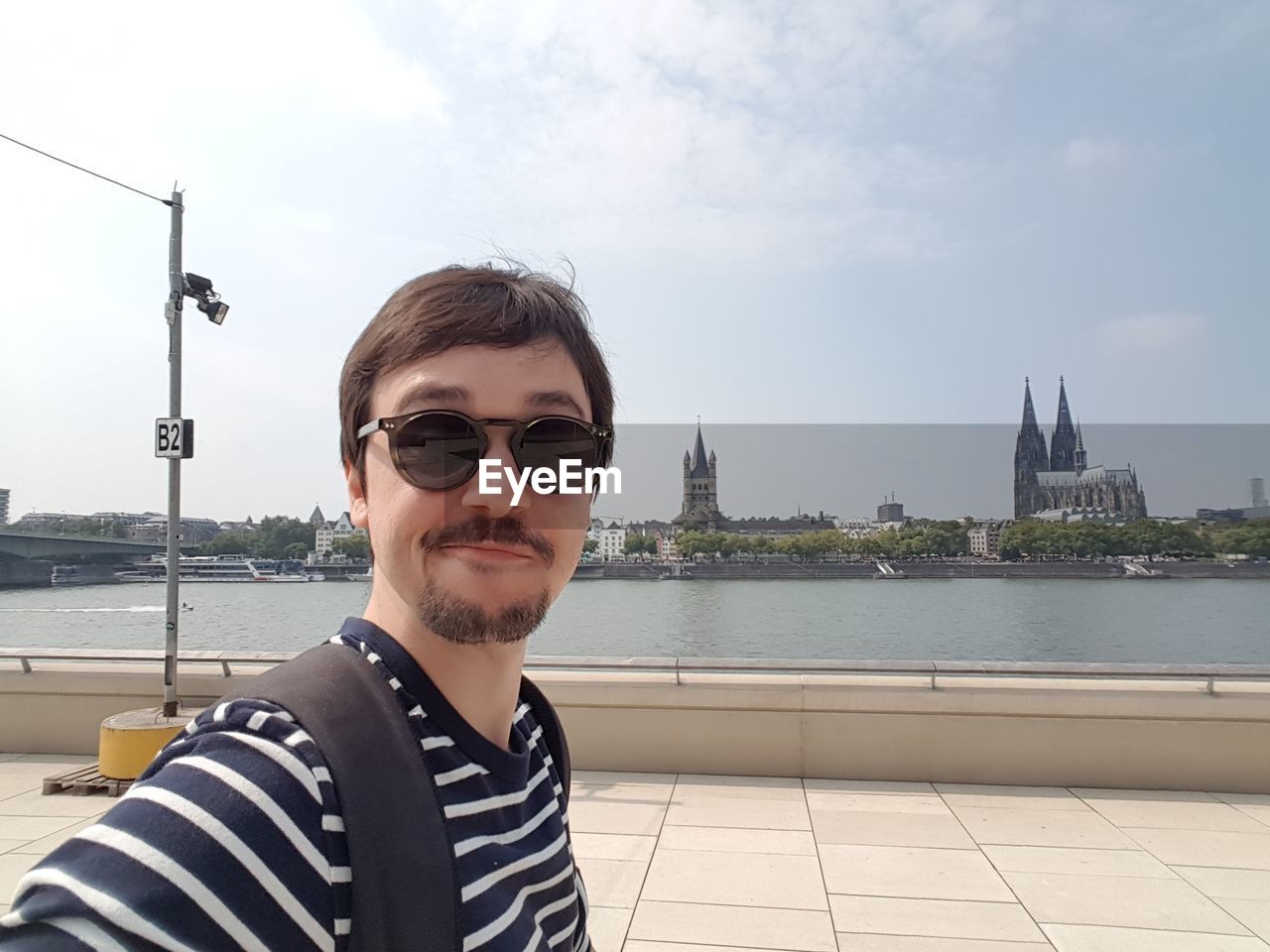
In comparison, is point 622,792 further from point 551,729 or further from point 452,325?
point 452,325

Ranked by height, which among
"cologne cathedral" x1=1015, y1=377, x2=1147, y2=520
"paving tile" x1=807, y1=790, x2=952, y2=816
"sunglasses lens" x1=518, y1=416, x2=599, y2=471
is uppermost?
"cologne cathedral" x1=1015, y1=377, x2=1147, y2=520

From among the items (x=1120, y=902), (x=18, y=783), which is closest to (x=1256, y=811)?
(x=1120, y=902)

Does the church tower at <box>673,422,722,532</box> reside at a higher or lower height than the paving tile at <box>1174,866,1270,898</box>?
higher

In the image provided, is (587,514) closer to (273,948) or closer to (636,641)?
(273,948)

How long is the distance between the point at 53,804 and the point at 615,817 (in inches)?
126

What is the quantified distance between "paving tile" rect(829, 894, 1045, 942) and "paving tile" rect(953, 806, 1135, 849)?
80 cm

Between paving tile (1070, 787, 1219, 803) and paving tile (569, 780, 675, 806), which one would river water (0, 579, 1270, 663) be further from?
paving tile (1070, 787, 1219, 803)

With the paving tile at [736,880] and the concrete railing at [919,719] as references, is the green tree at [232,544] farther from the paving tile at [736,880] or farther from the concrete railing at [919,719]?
the paving tile at [736,880]

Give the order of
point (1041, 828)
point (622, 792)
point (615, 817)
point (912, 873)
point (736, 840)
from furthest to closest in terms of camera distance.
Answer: point (622, 792), point (615, 817), point (1041, 828), point (736, 840), point (912, 873)

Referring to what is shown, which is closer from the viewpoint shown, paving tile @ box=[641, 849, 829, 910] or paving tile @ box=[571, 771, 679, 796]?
paving tile @ box=[641, 849, 829, 910]

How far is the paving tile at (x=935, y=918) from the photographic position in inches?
126

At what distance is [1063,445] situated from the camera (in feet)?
296

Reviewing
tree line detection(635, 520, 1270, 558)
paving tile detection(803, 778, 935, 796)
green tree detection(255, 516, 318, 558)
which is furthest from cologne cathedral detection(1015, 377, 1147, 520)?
paving tile detection(803, 778, 935, 796)

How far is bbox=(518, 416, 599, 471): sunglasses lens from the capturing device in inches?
41.0
